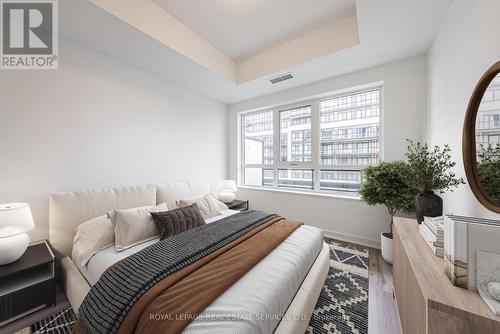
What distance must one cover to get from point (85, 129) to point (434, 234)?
3.24 metres

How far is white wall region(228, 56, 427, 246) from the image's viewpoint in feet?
8.10

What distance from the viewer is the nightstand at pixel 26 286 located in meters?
1.38

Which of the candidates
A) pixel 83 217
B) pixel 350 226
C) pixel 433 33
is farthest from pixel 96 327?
pixel 433 33

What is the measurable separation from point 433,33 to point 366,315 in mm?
2862

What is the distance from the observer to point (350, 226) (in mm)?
2875

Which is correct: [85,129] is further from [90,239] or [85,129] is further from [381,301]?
[381,301]

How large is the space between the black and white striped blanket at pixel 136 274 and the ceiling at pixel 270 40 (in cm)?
209

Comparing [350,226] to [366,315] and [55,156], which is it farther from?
[55,156]

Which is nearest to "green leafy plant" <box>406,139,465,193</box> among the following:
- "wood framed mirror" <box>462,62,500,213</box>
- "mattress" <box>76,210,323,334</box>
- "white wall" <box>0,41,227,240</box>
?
"wood framed mirror" <box>462,62,500,213</box>

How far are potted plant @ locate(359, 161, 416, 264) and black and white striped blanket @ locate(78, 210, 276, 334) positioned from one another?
5.52ft

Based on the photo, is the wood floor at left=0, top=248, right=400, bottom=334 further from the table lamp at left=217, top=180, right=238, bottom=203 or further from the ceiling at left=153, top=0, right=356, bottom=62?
the ceiling at left=153, top=0, right=356, bottom=62

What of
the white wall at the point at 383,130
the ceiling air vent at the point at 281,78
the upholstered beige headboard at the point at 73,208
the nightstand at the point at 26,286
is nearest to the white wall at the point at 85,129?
the upholstered beige headboard at the point at 73,208

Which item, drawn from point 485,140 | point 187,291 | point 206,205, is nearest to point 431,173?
point 485,140

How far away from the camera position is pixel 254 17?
2.17 m
